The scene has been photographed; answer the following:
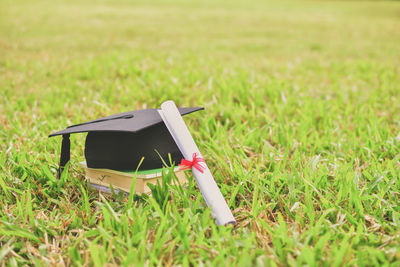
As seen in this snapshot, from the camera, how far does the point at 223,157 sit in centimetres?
243

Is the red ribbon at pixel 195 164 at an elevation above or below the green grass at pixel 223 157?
above

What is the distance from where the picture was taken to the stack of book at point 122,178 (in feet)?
5.84

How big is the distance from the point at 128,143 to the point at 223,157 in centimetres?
77

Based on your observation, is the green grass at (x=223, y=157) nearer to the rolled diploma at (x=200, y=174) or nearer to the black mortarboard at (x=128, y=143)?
the rolled diploma at (x=200, y=174)

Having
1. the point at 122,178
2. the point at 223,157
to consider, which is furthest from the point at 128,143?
the point at 223,157

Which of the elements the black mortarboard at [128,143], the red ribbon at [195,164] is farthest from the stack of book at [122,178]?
the red ribbon at [195,164]

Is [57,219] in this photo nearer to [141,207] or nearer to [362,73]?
[141,207]

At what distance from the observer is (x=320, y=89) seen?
14.5ft

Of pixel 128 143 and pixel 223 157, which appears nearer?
pixel 128 143

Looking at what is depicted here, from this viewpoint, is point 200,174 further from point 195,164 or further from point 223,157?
point 223,157

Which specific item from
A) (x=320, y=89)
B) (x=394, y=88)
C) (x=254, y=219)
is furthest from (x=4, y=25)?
(x=254, y=219)

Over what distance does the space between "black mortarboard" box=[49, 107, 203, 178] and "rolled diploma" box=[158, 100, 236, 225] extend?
11cm

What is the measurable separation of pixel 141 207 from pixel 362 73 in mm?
4615

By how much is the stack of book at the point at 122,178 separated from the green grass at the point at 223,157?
2.2 inches
